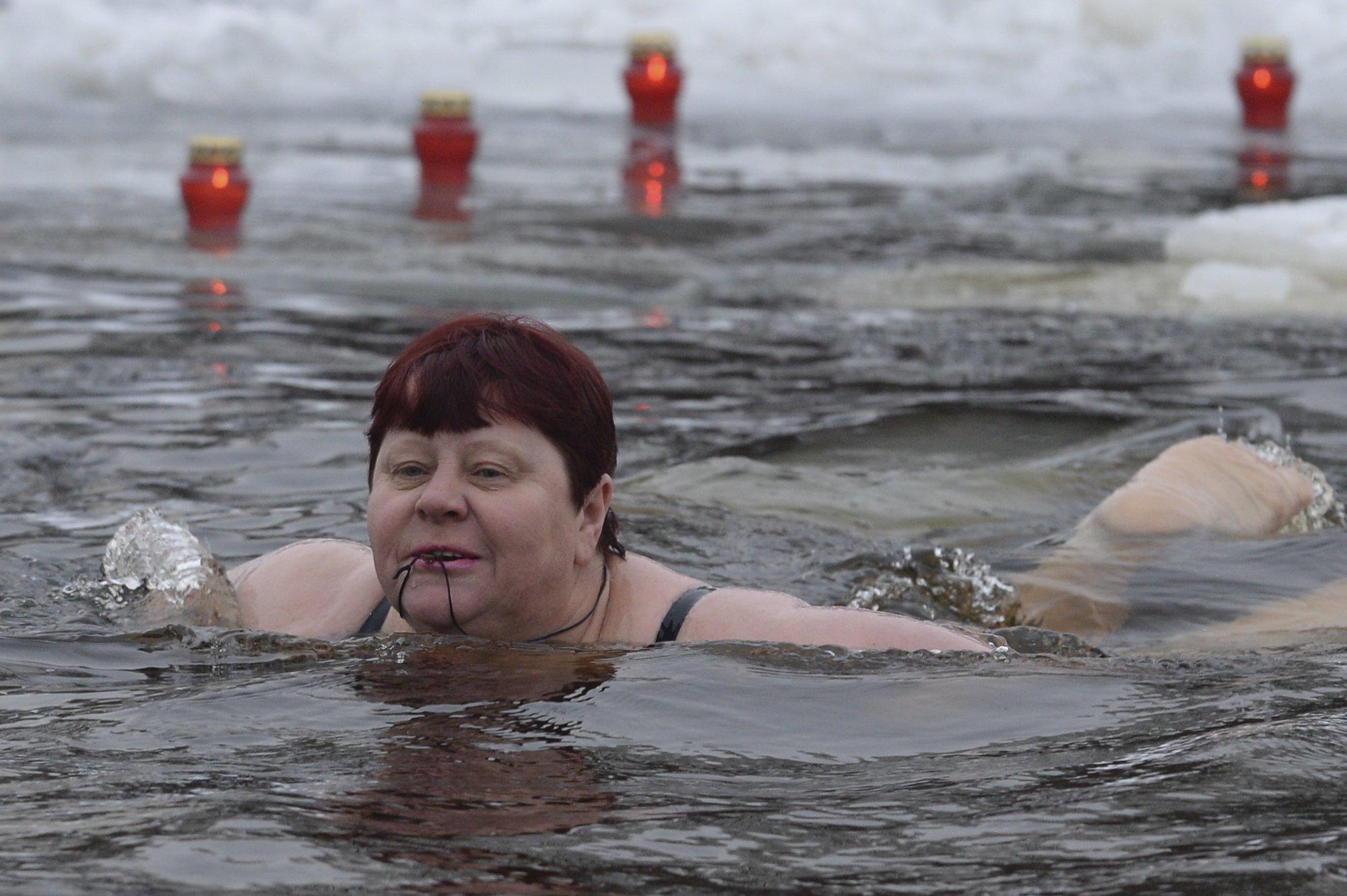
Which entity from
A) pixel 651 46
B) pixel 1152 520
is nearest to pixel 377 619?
pixel 1152 520

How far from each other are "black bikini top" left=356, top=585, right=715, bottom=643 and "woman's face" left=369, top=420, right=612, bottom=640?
311mm

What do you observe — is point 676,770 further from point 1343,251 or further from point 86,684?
point 1343,251

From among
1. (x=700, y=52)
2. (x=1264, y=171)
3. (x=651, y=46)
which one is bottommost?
(x=1264, y=171)

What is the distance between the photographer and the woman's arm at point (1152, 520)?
4641 millimetres

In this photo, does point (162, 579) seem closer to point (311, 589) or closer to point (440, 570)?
point (311, 589)

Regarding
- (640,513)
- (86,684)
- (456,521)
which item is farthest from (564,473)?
(640,513)

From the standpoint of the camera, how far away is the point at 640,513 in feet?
17.3

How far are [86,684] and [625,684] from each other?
987 millimetres

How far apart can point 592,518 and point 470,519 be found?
1.02 ft

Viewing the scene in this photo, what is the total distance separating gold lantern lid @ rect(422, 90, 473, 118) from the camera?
40.0 feet

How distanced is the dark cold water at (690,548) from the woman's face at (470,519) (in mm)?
141

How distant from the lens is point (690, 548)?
16.5ft

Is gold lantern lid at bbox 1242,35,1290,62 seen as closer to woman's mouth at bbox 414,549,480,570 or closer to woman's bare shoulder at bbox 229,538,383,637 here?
woman's bare shoulder at bbox 229,538,383,637

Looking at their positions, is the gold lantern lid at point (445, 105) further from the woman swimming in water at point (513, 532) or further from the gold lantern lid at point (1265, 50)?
the woman swimming in water at point (513, 532)
